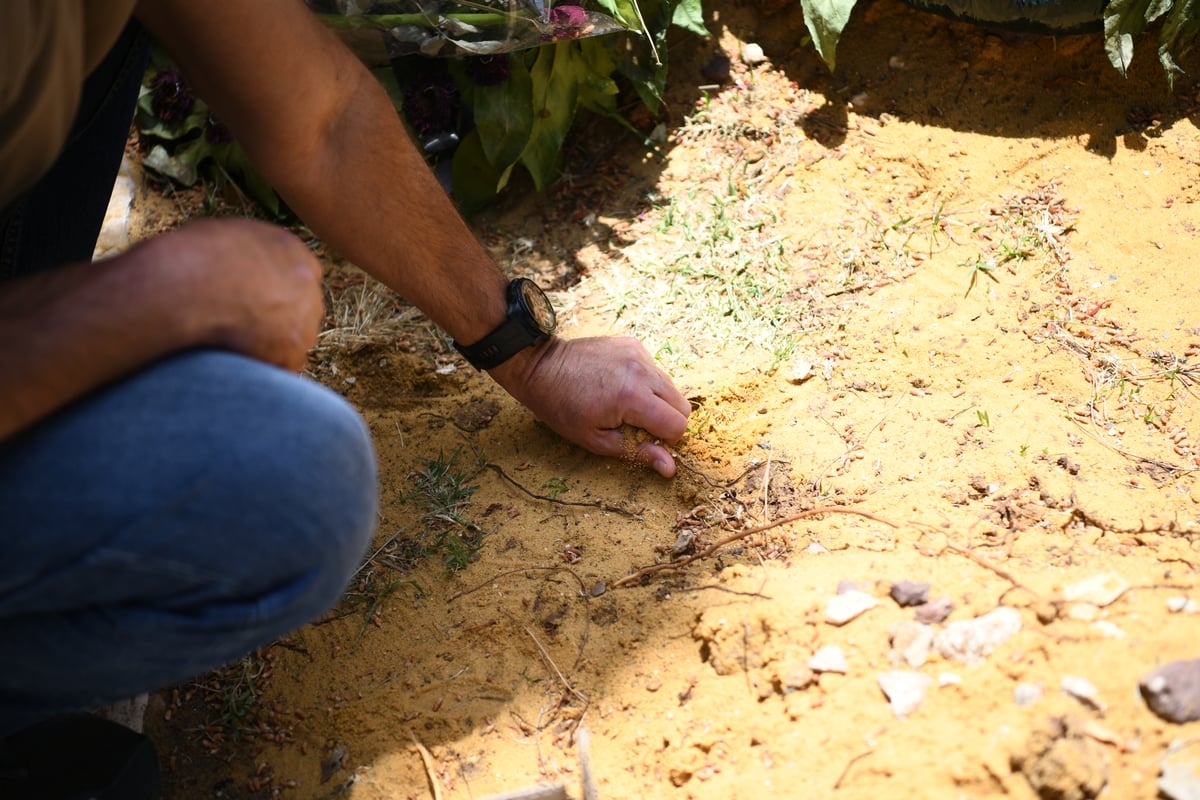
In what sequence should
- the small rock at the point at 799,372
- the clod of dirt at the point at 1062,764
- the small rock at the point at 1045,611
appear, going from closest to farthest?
the clod of dirt at the point at 1062,764 → the small rock at the point at 1045,611 → the small rock at the point at 799,372

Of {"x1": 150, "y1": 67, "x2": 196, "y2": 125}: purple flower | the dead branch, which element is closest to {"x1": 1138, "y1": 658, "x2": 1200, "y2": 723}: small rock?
the dead branch

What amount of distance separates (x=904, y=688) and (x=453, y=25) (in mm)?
2151

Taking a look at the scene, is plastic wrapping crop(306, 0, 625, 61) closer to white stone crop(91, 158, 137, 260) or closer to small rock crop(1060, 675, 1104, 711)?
white stone crop(91, 158, 137, 260)

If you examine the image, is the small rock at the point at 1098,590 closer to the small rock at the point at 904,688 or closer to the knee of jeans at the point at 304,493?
the small rock at the point at 904,688

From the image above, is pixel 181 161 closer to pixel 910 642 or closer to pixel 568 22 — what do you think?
pixel 568 22

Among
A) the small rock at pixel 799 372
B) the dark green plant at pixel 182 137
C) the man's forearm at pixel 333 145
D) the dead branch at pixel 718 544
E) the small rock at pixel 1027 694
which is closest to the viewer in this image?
the small rock at pixel 1027 694

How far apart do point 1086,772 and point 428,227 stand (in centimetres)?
153

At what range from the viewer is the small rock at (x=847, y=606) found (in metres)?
1.71

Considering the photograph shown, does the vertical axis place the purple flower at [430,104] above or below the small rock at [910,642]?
above

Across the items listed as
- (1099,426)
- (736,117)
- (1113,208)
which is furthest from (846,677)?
(736,117)

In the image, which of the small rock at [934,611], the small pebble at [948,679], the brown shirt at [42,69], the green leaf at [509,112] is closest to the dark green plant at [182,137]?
the green leaf at [509,112]

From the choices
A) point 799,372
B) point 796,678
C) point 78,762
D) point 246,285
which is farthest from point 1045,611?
point 78,762

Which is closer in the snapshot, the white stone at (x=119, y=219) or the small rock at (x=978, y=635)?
the small rock at (x=978, y=635)

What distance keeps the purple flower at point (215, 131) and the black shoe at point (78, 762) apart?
6.27 feet
